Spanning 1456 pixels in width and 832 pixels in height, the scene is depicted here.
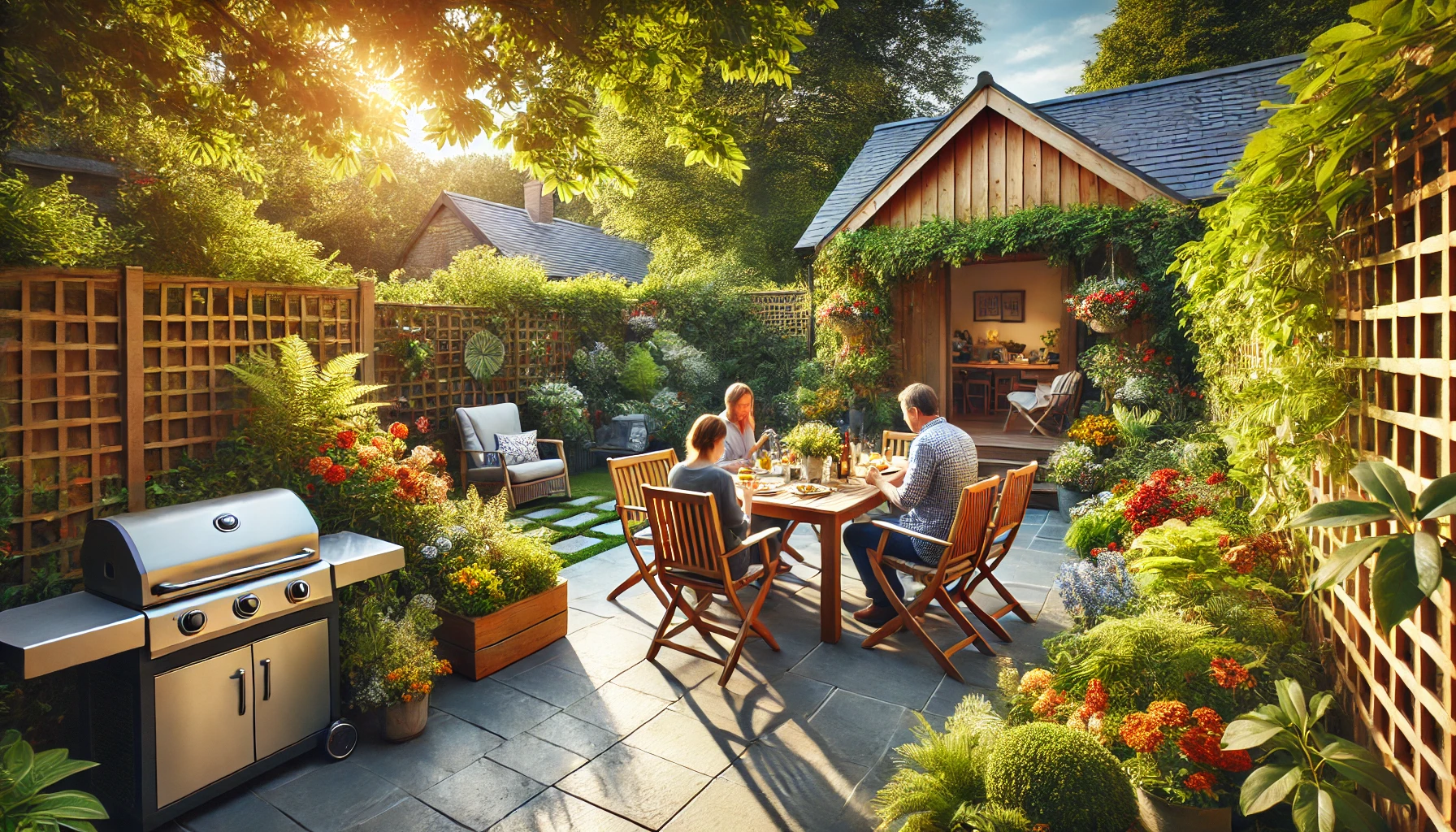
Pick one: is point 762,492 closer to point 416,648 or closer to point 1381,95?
point 416,648

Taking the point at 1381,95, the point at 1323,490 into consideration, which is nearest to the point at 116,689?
the point at 1381,95

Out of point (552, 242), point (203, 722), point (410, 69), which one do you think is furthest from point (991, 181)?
point (552, 242)

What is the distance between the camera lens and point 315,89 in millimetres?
4152

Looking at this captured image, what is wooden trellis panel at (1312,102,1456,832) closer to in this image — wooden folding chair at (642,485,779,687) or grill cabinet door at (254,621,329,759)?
wooden folding chair at (642,485,779,687)

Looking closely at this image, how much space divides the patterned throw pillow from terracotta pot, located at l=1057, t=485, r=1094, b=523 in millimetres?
5678

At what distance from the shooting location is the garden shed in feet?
30.0

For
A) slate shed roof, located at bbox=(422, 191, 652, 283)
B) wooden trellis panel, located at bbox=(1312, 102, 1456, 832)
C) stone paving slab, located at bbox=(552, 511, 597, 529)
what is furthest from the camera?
slate shed roof, located at bbox=(422, 191, 652, 283)

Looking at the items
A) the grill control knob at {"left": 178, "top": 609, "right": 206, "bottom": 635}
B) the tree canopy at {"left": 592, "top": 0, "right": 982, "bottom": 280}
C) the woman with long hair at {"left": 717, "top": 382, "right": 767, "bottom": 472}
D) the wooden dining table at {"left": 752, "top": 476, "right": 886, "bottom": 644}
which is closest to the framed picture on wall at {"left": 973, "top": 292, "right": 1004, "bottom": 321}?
the tree canopy at {"left": 592, "top": 0, "right": 982, "bottom": 280}

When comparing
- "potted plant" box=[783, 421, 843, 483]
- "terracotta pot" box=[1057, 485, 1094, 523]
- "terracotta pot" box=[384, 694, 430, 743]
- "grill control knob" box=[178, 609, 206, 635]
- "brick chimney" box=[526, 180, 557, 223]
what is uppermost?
"brick chimney" box=[526, 180, 557, 223]

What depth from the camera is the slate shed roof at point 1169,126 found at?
29.7 feet

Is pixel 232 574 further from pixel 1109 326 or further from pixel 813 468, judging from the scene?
pixel 1109 326

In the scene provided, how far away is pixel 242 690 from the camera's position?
298 centimetres

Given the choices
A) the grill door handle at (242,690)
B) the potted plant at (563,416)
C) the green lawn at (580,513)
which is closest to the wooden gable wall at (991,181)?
the potted plant at (563,416)

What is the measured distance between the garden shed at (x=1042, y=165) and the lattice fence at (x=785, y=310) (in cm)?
167
